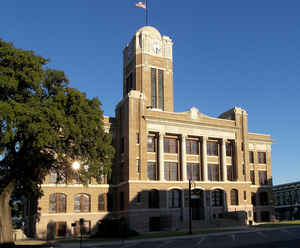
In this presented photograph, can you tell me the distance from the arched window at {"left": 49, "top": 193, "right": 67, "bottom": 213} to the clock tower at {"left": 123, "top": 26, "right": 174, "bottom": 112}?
22.9 meters

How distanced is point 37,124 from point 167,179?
2873cm

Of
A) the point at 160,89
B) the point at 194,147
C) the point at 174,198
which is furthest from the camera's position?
the point at 160,89

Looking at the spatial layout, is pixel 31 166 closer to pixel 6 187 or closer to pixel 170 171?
pixel 6 187

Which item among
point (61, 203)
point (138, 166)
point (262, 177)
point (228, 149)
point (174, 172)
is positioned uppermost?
point (228, 149)

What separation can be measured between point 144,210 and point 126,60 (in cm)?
3405

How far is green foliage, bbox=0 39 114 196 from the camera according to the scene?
Answer: 97.8ft

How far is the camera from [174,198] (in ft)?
178

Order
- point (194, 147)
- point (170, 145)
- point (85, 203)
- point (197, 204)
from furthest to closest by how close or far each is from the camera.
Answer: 1. point (194, 147)
2. point (197, 204)
3. point (170, 145)
4. point (85, 203)

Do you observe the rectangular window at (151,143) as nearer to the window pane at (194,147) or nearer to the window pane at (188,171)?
the window pane at (188,171)

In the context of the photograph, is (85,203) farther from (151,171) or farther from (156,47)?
(156,47)

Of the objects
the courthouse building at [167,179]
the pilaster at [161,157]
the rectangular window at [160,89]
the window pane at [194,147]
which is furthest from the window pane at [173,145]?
the rectangular window at [160,89]

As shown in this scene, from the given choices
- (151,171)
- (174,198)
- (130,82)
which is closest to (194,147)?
(151,171)

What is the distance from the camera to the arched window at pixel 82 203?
172 ft

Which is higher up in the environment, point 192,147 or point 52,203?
point 192,147
